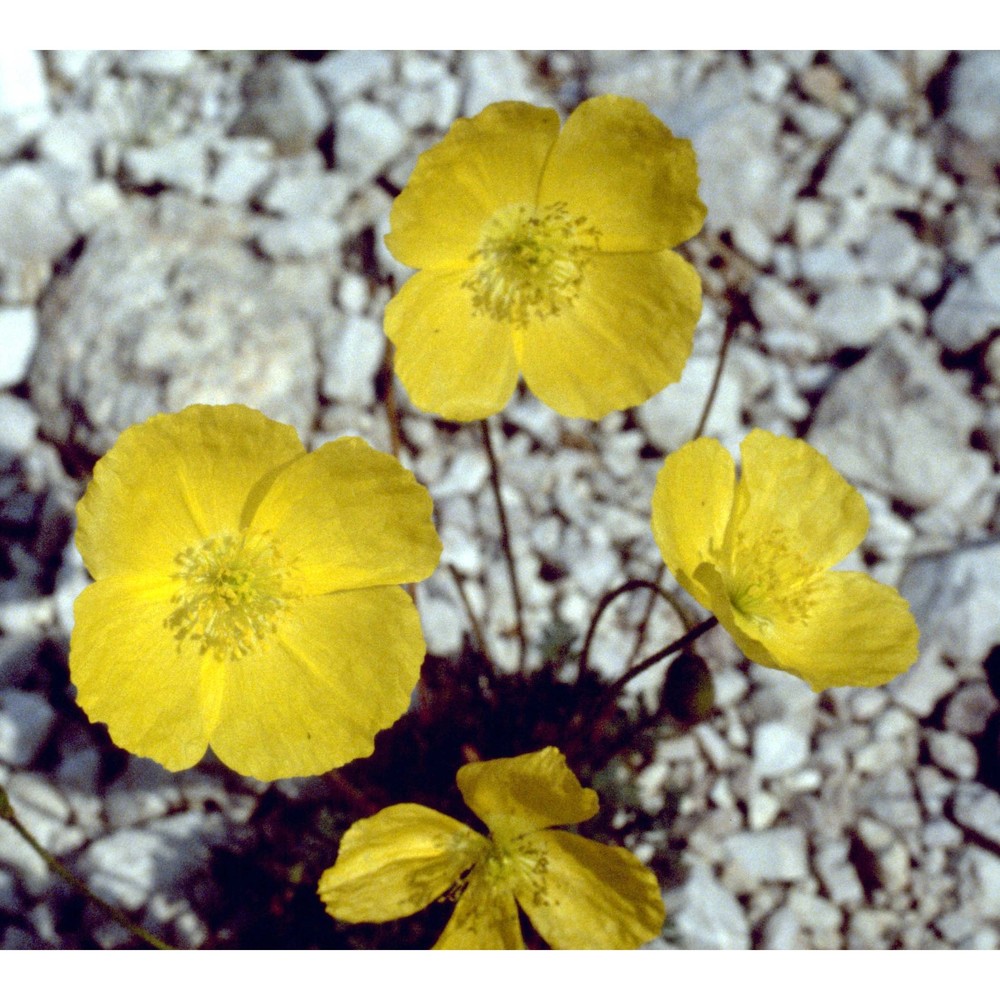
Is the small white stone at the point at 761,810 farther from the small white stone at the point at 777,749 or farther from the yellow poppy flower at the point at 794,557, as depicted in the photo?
the yellow poppy flower at the point at 794,557

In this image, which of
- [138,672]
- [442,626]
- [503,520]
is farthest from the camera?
[442,626]

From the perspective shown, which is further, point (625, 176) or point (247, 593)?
point (625, 176)

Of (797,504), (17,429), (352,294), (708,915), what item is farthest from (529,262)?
(17,429)

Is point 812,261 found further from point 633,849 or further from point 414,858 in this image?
point 414,858

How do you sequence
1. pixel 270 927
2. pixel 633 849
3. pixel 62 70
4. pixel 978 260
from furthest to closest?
1. pixel 62 70
2. pixel 978 260
3. pixel 633 849
4. pixel 270 927

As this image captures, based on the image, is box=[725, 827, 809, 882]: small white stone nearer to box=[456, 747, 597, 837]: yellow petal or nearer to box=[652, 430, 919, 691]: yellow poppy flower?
box=[652, 430, 919, 691]: yellow poppy flower

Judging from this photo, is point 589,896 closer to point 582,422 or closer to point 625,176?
point 625,176

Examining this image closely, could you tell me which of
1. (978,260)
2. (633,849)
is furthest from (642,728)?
(978,260)

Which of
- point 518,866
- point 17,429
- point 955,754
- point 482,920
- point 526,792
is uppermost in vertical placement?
point 526,792
